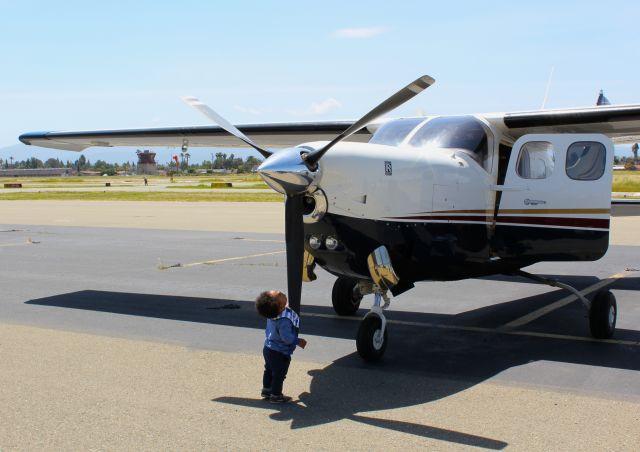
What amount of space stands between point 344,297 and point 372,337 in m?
2.73

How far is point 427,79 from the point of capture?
6723 mm

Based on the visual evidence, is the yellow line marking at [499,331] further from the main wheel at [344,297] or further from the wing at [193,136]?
the wing at [193,136]

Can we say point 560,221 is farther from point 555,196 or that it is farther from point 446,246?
point 446,246

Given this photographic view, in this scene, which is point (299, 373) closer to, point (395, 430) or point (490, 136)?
point (395, 430)

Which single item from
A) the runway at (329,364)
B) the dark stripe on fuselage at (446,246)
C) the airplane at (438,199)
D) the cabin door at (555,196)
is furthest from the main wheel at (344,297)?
the cabin door at (555,196)

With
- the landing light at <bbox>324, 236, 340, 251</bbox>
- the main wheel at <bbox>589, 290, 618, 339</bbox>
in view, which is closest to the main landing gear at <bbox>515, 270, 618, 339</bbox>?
the main wheel at <bbox>589, 290, 618, 339</bbox>

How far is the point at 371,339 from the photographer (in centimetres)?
738

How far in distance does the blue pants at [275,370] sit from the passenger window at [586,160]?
4512mm

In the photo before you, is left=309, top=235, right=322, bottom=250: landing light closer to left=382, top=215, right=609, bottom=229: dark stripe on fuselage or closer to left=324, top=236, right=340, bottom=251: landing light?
left=324, top=236, right=340, bottom=251: landing light

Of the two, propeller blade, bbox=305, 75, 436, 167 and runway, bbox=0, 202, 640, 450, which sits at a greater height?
propeller blade, bbox=305, 75, 436, 167

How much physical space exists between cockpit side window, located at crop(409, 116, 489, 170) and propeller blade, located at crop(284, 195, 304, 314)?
204 centimetres

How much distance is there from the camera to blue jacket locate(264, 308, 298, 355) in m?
6.25

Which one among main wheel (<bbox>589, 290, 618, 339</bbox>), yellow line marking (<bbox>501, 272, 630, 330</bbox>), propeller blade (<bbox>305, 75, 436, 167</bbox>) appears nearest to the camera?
propeller blade (<bbox>305, 75, 436, 167</bbox>)

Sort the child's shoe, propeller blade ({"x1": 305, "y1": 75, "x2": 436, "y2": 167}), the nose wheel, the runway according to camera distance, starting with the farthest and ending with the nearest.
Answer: the nose wheel
propeller blade ({"x1": 305, "y1": 75, "x2": 436, "y2": 167})
the child's shoe
the runway
